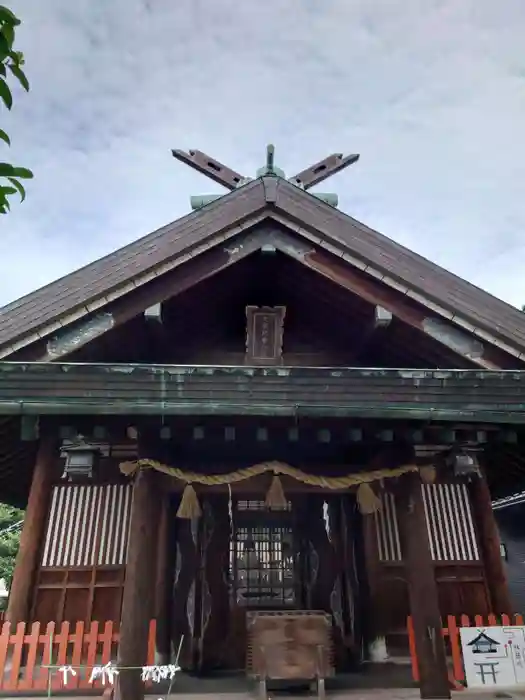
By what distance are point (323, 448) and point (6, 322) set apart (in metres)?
4.70

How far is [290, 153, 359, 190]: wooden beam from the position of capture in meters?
10.4

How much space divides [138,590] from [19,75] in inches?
200

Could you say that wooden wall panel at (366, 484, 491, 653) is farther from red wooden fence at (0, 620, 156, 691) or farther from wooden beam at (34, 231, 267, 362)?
wooden beam at (34, 231, 267, 362)

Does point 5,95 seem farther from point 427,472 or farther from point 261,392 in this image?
point 427,472

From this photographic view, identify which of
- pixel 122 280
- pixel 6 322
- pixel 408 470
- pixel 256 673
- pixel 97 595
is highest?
pixel 122 280

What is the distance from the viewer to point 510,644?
6078 millimetres

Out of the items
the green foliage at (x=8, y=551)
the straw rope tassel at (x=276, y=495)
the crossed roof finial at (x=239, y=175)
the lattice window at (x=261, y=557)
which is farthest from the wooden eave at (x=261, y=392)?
the green foliage at (x=8, y=551)

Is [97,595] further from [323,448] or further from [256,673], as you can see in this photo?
[323,448]

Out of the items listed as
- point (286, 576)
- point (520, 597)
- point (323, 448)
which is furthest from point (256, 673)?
point (520, 597)

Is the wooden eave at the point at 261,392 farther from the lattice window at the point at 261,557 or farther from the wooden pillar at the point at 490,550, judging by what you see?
the lattice window at the point at 261,557

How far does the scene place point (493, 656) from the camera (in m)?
6.01

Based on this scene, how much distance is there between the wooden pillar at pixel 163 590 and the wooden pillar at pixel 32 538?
1.60 meters

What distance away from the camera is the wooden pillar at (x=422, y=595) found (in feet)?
18.3

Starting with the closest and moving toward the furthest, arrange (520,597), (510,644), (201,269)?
(510,644) → (201,269) → (520,597)
